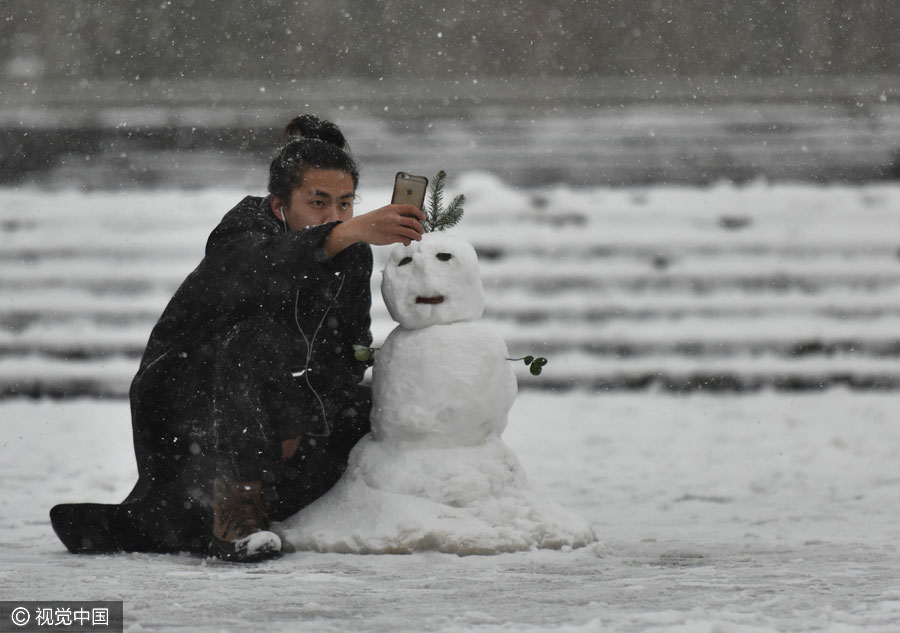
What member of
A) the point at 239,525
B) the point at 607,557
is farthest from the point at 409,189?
the point at 607,557

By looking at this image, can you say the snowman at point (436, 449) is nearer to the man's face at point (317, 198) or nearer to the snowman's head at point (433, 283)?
the snowman's head at point (433, 283)

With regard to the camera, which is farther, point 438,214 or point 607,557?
point 438,214

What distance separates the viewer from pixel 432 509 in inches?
110

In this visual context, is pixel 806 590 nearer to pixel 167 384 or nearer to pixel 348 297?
pixel 348 297

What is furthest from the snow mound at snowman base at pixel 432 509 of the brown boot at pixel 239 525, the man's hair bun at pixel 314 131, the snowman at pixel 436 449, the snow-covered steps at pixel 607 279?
the snow-covered steps at pixel 607 279

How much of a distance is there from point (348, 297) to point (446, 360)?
0.32m

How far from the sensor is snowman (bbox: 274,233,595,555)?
2775mm

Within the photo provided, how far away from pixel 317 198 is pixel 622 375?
402cm

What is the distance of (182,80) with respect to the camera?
7387mm

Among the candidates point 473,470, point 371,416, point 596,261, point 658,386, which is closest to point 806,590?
point 473,470

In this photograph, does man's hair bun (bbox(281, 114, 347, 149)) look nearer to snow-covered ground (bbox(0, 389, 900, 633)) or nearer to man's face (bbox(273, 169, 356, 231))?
man's face (bbox(273, 169, 356, 231))

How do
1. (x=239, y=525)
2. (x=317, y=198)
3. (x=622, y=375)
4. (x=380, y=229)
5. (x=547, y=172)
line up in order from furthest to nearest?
(x=547, y=172), (x=622, y=375), (x=317, y=198), (x=239, y=525), (x=380, y=229)

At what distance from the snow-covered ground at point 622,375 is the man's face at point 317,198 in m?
0.89

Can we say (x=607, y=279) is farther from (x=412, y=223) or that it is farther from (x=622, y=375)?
(x=412, y=223)
